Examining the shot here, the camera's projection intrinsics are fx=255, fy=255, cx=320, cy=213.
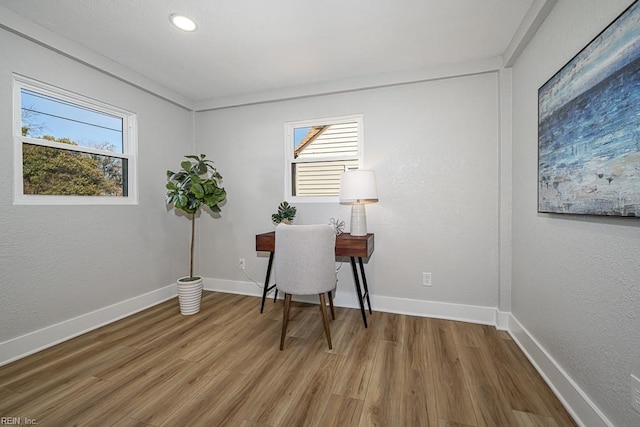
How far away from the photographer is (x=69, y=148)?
7.23 feet

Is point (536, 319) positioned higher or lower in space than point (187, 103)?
lower

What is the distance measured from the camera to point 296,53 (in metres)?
2.29

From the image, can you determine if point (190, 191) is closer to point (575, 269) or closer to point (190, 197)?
point (190, 197)

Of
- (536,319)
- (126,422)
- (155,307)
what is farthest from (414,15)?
(155,307)

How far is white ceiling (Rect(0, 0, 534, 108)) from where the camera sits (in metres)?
1.73

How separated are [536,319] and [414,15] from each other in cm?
232

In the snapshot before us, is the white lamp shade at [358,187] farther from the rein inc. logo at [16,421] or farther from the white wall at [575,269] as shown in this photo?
the rein inc. logo at [16,421]

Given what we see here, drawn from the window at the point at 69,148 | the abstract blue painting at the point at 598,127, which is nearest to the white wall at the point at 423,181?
the abstract blue painting at the point at 598,127

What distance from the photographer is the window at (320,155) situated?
2.88 meters

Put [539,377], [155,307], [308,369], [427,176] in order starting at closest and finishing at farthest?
[539,377]
[308,369]
[427,176]
[155,307]

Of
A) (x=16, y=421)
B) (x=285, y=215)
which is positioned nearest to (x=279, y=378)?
(x=16, y=421)

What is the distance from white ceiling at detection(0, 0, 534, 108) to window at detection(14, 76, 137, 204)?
50cm

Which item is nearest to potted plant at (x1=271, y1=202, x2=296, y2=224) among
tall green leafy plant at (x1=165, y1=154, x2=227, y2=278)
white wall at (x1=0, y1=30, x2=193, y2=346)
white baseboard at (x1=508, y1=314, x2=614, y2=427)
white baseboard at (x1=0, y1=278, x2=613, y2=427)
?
tall green leafy plant at (x1=165, y1=154, x2=227, y2=278)

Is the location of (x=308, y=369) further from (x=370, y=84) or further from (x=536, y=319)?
(x=370, y=84)
